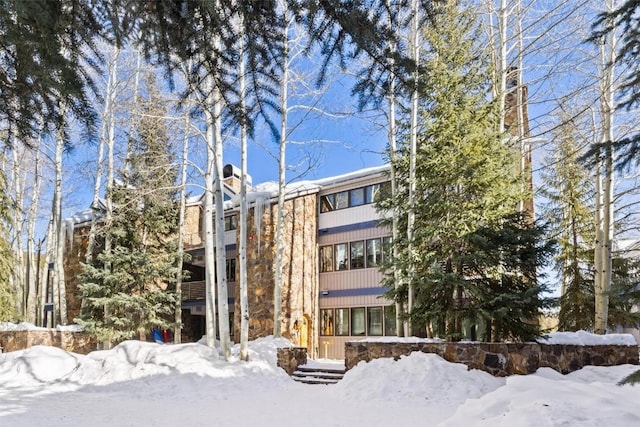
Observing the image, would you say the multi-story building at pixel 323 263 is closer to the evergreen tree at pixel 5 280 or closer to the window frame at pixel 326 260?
the window frame at pixel 326 260

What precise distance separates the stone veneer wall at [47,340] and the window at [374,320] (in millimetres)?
9104

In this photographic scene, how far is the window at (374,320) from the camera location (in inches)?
666

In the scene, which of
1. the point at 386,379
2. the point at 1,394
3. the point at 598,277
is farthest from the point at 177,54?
the point at 598,277

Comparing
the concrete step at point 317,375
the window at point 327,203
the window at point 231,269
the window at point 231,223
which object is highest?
the window at point 327,203

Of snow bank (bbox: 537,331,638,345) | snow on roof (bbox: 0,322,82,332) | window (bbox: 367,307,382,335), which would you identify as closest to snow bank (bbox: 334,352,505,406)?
snow bank (bbox: 537,331,638,345)

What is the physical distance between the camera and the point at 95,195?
679 inches

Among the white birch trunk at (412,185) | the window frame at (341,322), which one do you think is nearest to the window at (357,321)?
the window frame at (341,322)

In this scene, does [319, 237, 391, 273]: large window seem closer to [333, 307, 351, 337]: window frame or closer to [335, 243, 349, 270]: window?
[335, 243, 349, 270]: window

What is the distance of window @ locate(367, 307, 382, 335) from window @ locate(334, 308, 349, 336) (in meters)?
0.84

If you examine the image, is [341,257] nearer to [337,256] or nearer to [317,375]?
[337,256]

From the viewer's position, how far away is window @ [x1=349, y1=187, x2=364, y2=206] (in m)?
17.8

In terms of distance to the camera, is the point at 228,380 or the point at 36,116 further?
the point at 228,380

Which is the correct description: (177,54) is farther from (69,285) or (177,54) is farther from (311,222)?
(69,285)

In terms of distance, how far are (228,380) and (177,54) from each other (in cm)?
875
